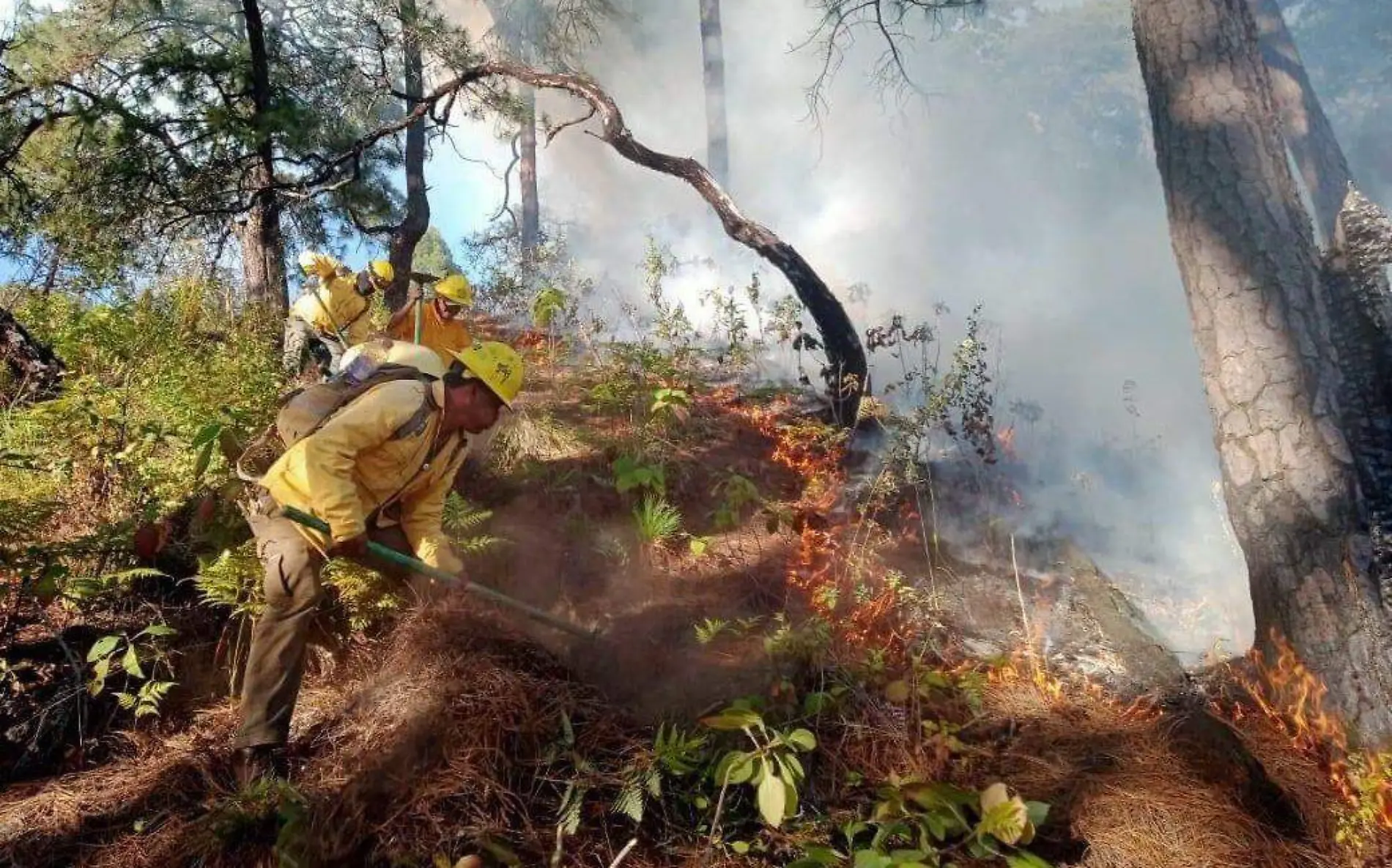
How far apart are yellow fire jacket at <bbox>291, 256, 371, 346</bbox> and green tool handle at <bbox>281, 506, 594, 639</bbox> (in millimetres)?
3168

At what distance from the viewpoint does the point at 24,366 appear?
489 cm

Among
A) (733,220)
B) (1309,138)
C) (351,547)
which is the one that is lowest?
(351,547)

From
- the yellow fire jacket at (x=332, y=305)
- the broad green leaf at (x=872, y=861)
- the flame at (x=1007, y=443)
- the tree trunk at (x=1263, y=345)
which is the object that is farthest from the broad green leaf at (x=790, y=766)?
the yellow fire jacket at (x=332, y=305)

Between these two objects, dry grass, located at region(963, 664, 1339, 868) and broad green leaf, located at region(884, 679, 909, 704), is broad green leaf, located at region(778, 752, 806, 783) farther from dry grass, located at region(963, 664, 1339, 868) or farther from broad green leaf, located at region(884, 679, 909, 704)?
dry grass, located at region(963, 664, 1339, 868)

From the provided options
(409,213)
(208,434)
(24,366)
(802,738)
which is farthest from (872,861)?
(409,213)

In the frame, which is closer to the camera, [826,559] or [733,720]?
[733,720]

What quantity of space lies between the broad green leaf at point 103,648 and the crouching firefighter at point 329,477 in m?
0.69

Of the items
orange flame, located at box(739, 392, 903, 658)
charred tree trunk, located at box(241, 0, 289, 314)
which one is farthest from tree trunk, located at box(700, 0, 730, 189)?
orange flame, located at box(739, 392, 903, 658)

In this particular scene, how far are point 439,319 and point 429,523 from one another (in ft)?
8.71

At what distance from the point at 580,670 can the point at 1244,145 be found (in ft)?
14.6

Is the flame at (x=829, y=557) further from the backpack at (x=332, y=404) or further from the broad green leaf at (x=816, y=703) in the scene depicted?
the backpack at (x=332, y=404)

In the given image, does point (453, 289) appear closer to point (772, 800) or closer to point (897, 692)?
point (897, 692)

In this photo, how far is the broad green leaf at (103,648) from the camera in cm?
300

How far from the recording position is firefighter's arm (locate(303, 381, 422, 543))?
270cm
